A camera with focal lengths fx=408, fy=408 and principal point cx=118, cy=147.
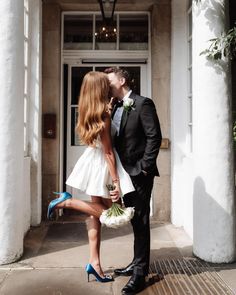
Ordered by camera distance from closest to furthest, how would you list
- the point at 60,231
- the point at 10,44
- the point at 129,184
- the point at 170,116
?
the point at 129,184, the point at 10,44, the point at 60,231, the point at 170,116

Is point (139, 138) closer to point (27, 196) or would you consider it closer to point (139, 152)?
point (139, 152)

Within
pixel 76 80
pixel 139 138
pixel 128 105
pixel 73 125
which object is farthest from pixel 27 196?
pixel 128 105

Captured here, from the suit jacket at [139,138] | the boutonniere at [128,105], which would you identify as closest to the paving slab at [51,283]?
the suit jacket at [139,138]

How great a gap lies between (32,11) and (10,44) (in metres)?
1.98

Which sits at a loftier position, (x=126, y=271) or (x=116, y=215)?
(x=116, y=215)

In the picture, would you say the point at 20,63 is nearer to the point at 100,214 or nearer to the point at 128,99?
the point at 128,99

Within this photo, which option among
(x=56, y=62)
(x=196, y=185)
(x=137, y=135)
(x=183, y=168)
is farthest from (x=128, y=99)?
(x=56, y=62)

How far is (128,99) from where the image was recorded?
398 centimetres

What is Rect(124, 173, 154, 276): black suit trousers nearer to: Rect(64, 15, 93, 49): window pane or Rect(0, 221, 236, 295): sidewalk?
Rect(0, 221, 236, 295): sidewalk

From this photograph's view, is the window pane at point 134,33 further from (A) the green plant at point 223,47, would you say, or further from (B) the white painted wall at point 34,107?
(A) the green plant at point 223,47

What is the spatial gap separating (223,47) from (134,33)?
2.84m

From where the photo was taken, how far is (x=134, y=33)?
7.06 meters

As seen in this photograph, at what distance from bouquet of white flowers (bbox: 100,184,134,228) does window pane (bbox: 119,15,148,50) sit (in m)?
3.90

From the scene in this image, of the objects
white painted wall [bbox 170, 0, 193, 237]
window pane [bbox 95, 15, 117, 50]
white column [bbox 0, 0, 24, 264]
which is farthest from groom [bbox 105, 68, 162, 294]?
window pane [bbox 95, 15, 117, 50]
